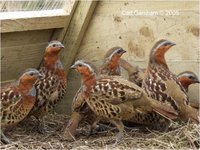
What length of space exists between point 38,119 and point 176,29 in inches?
53.3

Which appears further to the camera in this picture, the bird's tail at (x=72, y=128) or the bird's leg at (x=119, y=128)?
the bird's tail at (x=72, y=128)

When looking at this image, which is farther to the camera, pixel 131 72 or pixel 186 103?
pixel 131 72

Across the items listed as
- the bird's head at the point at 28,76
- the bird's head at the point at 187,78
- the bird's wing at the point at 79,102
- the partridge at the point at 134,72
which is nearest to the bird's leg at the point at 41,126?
the bird's wing at the point at 79,102

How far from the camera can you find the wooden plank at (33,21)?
15.5 feet

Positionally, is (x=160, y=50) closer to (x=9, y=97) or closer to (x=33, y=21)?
(x=33, y=21)

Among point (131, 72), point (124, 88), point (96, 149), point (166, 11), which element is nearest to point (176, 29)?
point (166, 11)

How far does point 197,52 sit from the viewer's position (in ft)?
16.1

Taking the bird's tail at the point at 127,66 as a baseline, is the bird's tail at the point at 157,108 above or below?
below

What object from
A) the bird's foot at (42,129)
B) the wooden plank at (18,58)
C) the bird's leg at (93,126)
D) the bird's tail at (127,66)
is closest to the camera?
the bird's leg at (93,126)

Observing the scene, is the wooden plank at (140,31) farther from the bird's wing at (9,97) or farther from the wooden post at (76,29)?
the bird's wing at (9,97)

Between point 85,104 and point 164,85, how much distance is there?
24.6 inches

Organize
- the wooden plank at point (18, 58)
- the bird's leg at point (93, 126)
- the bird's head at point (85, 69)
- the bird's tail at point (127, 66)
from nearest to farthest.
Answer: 1. the bird's head at point (85, 69)
2. the bird's leg at point (93, 126)
3. the wooden plank at point (18, 58)
4. the bird's tail at point (127, 66)

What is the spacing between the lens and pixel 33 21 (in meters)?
4.89

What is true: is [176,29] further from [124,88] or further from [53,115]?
[53,115]
